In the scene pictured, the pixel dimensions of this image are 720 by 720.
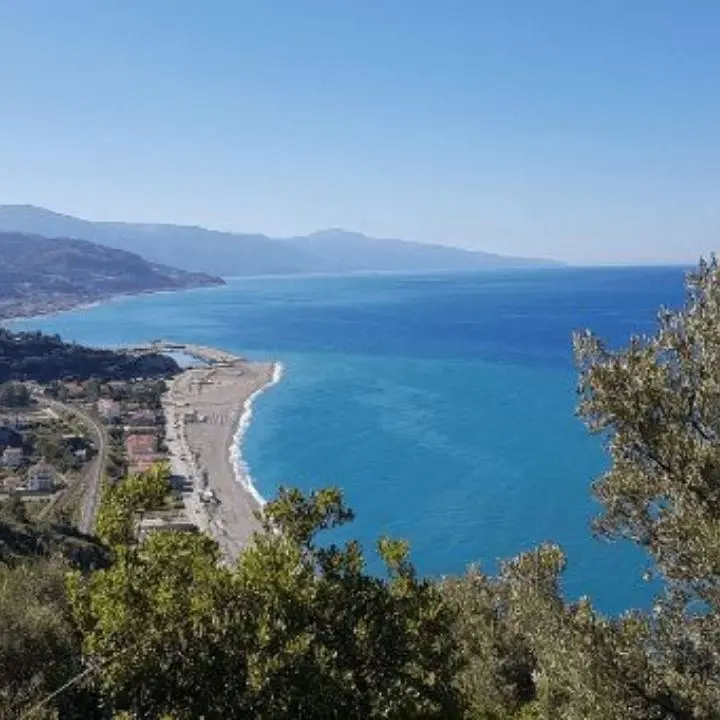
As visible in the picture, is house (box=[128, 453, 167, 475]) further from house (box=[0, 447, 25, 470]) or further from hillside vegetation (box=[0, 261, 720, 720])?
hillside vegetation (box=[0, 261, 720, 720])

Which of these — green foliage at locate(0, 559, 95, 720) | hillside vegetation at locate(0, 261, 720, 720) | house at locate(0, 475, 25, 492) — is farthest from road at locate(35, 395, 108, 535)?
hillside vegetation at locate(0, 261, 720, 720)

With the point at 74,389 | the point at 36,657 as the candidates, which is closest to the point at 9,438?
the point at 74,389

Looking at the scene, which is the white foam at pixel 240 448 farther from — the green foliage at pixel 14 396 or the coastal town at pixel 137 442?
the green foliage at pixel 14 396

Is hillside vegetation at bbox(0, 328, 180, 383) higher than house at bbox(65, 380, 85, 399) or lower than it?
higher

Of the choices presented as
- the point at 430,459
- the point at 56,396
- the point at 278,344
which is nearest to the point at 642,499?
the point at 430,459

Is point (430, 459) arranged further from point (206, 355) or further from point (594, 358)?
point (206, 355)

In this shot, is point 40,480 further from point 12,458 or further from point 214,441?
point 214,441

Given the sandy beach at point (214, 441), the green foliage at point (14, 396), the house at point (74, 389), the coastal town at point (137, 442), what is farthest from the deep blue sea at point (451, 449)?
the green foliage at point (14, 396)
